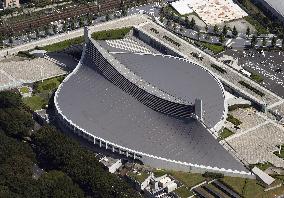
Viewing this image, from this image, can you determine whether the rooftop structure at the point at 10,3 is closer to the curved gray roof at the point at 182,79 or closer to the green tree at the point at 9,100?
the green tree at the point at 9,100

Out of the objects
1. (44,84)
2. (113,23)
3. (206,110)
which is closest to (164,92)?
(206,110)

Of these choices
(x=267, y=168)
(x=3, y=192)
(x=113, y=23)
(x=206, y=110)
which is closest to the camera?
(x=3, y=192)

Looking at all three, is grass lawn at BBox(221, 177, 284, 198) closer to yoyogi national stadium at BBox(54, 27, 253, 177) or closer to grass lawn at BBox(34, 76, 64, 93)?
yoyogi national stadium at BBox(54, 27, 253, 177)

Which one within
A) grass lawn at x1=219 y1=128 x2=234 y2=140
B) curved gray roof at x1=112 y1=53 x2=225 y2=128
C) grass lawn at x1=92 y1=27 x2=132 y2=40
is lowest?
grass lawn at x1=92 y1=27 x2=132 y2=40

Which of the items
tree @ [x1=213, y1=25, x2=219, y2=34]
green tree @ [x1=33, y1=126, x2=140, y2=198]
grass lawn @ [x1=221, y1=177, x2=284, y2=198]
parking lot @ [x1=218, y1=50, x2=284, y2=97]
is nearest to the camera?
grass lawn @ [x1=221, y1=177, x2=284, y2=198]

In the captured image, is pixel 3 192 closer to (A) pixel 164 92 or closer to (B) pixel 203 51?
(A) pixel 164 92

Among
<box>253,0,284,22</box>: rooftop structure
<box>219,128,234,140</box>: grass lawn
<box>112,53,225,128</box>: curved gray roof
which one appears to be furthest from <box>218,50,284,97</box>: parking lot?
<box>219,128,234,140</box>: grass lawn

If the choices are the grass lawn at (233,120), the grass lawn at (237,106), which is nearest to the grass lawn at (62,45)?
the grass lawn at (237,106)
